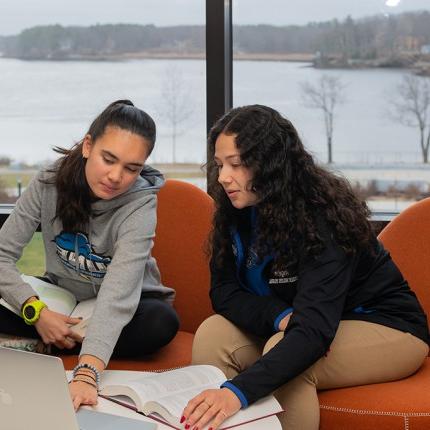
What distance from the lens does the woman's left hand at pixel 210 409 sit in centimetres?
174

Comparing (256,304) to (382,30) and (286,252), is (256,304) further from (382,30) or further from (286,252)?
(382,30)

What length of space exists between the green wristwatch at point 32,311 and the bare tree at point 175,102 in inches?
46.2

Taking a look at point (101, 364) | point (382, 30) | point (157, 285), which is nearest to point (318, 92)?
point (382, 30)

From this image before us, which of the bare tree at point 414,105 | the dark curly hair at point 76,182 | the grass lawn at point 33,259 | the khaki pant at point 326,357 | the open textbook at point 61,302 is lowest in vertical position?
the grass lawn at point 33,259

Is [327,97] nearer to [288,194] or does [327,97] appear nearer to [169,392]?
[288,194]

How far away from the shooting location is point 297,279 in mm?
A: 2287

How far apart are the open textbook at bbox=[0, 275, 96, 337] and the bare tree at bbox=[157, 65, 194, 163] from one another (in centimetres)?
102

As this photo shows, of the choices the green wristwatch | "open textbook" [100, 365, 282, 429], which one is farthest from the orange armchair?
the green wristwatch

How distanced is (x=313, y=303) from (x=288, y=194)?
315 mm

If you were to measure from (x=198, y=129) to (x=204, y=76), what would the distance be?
21 centimetres

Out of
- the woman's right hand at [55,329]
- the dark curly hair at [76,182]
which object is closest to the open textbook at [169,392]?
A: the woman's right hand at [55,329]

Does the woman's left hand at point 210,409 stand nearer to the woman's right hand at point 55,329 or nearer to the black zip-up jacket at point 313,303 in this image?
the black zip-up jacket at point 313,303

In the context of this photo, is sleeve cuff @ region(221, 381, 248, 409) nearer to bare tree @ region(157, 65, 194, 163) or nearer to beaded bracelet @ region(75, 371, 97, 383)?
beaded bracelet @ region(75, 371, 97, 383)

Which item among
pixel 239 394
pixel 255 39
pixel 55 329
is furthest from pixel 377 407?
pixel 255 39
